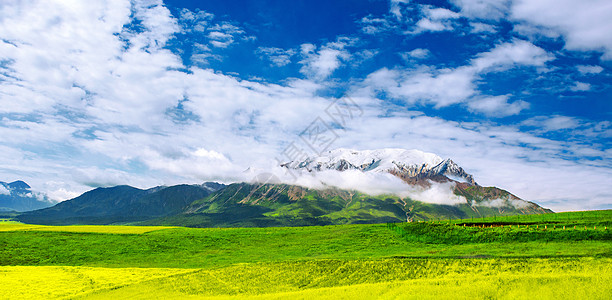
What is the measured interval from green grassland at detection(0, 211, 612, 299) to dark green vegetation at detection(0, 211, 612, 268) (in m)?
0.27

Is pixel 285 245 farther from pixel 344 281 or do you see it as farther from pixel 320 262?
pixel 344 281

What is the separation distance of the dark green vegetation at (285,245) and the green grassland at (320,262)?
0.27 m

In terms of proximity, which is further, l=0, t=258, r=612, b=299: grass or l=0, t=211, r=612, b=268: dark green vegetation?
l=0, t=211, r=612, b=268: dark green vegetation

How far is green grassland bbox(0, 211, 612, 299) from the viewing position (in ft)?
109

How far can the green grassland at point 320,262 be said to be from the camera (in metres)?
33.1

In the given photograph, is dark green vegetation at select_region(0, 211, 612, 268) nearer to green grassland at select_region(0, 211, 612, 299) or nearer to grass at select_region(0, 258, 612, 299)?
green grassland at select_region(0, 211, 612, 299)

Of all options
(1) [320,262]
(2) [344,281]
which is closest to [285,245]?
(1) [320,262]

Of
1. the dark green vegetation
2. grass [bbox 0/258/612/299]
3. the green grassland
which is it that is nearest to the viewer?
grass [bbox 0/258/612/299]

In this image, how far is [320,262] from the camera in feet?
179

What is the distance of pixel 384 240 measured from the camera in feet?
296

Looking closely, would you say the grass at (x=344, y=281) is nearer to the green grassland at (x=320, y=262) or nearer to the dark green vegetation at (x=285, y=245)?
the green grassland at (x=320, y=262)

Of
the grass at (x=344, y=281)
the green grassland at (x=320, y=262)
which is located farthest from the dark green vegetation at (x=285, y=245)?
the grass at (x=344, y=281)

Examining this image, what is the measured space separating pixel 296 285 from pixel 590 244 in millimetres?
57678

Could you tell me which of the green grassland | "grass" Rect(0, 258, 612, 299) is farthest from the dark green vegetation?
"grass" Rect(0, 258, 612, 299)
